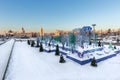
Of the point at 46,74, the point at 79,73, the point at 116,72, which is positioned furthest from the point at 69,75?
the point at 116,72

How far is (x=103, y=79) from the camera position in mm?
9711

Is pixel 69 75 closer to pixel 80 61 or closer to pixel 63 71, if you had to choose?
pixel 63 71

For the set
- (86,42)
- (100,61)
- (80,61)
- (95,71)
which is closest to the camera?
(95,71)

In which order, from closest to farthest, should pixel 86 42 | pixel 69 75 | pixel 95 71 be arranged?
pixel 69 75, pixel 95 71, pixel 86 42

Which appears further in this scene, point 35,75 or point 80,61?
point 80,61

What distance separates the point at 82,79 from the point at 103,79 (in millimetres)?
1809

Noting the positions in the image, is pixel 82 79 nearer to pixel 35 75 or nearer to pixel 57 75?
pixel 57 75

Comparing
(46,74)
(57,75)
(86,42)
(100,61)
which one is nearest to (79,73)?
(57,75)

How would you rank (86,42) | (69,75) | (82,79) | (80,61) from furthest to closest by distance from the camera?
1. (86,42)
2. (80,61)
3. (69,75)
4. (82,79)

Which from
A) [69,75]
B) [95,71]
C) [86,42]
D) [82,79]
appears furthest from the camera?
[86,42]

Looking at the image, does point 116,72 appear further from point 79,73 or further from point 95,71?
point 79,73

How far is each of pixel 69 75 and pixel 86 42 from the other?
64.3 feet

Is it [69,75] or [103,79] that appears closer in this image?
[103,79]

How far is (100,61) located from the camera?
49.6 feet
